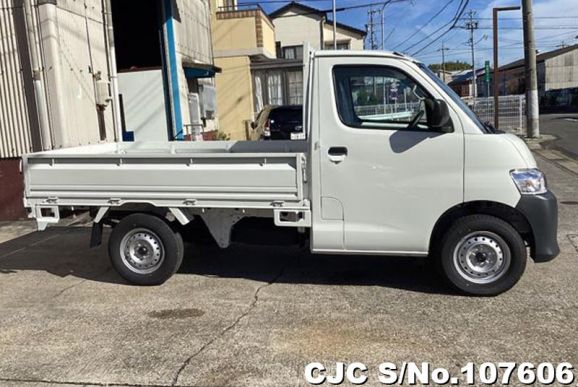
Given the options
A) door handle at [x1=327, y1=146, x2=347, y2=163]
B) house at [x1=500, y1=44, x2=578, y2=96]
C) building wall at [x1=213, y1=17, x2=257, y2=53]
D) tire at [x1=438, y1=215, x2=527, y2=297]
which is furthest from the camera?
house at [x1=500, y1=44, x2=578, y2=96]

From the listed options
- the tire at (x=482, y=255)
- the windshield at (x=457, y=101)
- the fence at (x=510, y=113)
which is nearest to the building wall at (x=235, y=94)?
the fence at (x=510, y=113)

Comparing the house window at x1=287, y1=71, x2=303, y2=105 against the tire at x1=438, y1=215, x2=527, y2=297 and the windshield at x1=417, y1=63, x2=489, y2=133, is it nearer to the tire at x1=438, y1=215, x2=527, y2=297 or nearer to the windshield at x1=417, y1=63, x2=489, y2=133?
the windshield at x1=417, y1=63, x2=489, y2=133

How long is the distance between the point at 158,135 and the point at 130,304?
8.33 meters

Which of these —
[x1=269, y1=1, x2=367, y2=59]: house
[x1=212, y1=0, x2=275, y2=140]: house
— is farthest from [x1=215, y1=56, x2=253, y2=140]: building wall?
[x1=269, y1=1, x2=367, y2=59]: house

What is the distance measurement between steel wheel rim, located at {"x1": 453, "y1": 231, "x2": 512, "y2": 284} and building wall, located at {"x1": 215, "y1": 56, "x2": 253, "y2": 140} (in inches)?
691

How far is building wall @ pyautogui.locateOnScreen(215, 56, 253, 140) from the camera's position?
2252 cm

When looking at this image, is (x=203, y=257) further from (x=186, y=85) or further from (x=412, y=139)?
(x=186, y=85)

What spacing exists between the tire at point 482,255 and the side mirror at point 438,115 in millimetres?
857

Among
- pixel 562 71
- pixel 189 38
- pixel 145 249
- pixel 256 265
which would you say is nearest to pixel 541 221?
pixel 256 265

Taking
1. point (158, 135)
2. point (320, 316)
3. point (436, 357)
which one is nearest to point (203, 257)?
point (320, 316)

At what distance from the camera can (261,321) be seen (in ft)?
16.4

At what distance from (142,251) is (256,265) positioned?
140 centimetres

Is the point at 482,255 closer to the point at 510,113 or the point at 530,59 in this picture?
the point at 530,59

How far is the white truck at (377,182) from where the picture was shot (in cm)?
522
